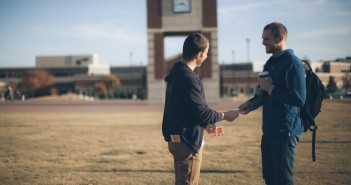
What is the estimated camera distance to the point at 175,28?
94.0 feet

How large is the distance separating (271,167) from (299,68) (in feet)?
3.85

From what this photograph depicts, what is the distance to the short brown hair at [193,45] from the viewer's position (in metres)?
3.06

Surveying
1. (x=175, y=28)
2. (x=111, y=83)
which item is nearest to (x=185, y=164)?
(x=175, y=28)

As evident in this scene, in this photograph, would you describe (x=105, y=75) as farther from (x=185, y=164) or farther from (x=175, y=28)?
(x=185, y=164)

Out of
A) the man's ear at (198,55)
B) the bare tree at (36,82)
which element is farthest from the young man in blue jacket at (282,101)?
the bare tree at (36,82)

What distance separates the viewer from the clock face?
28.8 m

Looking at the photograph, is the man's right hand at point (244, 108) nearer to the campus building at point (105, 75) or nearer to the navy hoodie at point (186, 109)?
the navy hoodie at point (186, 109)

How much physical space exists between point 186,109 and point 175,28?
26.2 metres

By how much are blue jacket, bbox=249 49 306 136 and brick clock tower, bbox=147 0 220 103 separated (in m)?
25.3

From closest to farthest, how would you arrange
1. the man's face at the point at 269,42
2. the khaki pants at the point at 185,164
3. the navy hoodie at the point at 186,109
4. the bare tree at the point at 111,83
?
the navy hoodie at the point at 186,109 < the khaki pants at the point at 185,164 < the man's face at the point at 269,42 < the bare tree at the point at 111,83

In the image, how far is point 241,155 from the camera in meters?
7.51

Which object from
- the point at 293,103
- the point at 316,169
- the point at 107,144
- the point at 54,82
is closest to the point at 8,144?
the point at 107,144

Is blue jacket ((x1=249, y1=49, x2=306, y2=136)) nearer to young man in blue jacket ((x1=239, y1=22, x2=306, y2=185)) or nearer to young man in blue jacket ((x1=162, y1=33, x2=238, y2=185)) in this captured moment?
young man in blue jacket ((x1=239, y1=22, x2=306, y2=185))

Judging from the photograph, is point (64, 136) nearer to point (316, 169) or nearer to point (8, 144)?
point (8, 144)
